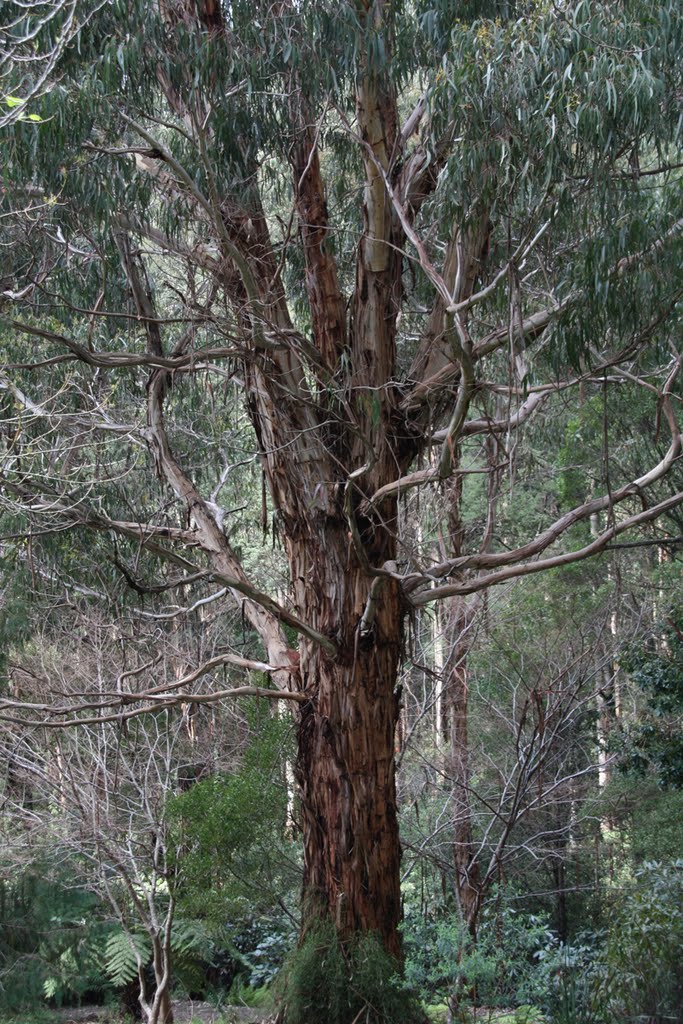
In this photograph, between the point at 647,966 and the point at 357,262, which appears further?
the point at 357,262

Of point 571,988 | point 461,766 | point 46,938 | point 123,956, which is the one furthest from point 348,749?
point 46,938

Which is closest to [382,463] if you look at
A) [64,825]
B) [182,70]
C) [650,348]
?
[650,348]

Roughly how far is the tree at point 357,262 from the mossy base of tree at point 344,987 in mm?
155

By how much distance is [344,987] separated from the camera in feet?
16.5

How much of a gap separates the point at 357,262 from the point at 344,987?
397cm

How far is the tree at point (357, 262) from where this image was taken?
4438 millimetres

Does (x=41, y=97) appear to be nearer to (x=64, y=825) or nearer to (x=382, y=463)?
(x=382, y=463)

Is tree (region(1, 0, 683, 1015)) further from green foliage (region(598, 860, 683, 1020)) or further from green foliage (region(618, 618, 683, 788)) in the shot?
green foliage (region(618, 618, 683, 788))

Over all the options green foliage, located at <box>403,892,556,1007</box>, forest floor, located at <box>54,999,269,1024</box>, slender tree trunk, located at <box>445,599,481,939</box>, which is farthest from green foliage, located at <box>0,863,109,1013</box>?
slender tree trunk, located at <box>445,599,481,939</box>

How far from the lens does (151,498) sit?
8.38 meters

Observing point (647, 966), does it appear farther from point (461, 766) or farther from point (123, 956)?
point (123, 956)

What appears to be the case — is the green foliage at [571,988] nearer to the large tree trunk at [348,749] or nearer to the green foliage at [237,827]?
the large tree trunk at [348,749]

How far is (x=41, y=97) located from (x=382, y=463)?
2.60 m

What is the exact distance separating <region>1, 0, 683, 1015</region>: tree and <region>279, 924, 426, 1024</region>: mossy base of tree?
0.51 ft
